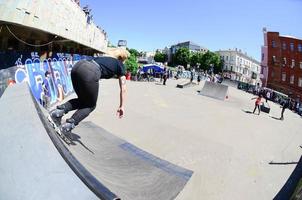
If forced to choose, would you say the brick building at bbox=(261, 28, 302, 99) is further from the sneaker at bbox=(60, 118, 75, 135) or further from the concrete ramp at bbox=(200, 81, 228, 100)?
the sneaker at bbox=(60, 118, 75, 135)

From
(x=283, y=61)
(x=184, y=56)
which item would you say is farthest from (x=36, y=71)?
(x=184, y=56)

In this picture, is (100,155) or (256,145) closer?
(100,155)

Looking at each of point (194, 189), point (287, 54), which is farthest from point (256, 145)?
point (287, 54)

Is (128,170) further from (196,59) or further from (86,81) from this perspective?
(196,59)

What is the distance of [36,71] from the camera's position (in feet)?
33.1

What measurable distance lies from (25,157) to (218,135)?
941cm

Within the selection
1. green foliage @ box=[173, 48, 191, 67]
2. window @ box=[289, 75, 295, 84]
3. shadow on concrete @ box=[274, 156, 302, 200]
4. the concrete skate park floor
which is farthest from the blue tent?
green foliage @ box=[173, 48, 191, 67]

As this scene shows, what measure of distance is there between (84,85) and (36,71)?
6549 millimetres

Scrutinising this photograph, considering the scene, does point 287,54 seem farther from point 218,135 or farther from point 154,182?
point 154,182

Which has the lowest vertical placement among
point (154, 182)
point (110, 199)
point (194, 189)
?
point (194, 189)

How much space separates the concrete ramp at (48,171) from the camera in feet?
7.40

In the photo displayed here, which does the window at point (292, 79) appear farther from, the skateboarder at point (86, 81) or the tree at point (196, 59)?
the skateboarder at point (86, 81)

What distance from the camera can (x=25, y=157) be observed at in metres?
2.50

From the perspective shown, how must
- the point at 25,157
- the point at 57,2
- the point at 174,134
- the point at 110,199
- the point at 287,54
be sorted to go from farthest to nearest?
the point at 287,54 < the point at 57,2 < the point at 174,134 < the point at 25,157 < the point at 110,199
